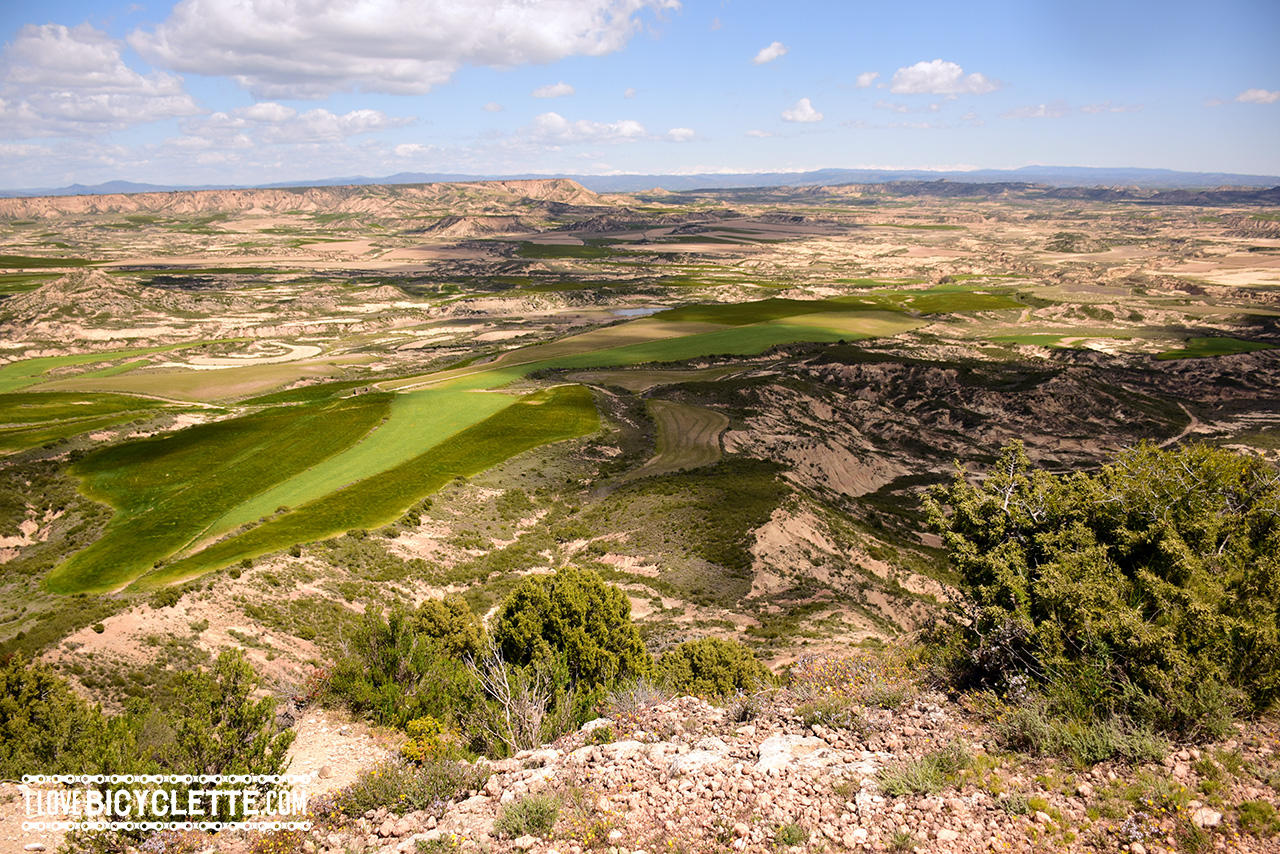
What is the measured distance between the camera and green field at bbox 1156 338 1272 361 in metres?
99.1

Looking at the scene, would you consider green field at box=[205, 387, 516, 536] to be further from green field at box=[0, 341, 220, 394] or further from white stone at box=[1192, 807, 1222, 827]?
green field at box=[0, 341, 220, 394]

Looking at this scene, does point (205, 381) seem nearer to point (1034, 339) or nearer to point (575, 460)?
point (575, 460)

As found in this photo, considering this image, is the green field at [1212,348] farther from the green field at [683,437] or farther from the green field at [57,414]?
the green field at [57,414]

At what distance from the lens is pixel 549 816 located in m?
10.3

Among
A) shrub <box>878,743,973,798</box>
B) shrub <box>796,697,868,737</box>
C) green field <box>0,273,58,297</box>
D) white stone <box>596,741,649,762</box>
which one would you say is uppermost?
green field <box>0,273,58,297</box>

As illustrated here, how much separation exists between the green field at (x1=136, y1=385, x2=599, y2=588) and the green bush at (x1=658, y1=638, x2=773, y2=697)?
76.2 ft

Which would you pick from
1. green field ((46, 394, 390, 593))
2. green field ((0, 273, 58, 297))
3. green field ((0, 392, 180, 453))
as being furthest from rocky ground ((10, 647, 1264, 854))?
green field ((0, 273, 58, 297))

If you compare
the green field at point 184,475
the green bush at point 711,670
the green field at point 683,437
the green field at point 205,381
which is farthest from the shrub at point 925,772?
the green field at point 205,381

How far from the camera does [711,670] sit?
20.4 m

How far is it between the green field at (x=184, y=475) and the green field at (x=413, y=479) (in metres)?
3.72

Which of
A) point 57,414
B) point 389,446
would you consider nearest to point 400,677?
point 389,446

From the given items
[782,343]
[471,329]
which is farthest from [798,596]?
[471,329]

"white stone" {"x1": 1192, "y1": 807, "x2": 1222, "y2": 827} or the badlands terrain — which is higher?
"white stone" {"x1": 1192, "y1": 807, "x2": 1222, "y2": 827}

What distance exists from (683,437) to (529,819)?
50.2m
